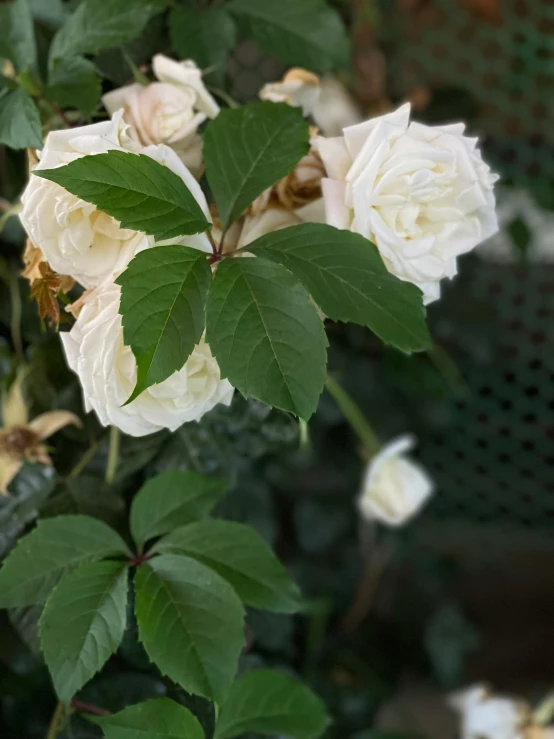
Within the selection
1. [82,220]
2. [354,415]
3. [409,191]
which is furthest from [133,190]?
[354,415]

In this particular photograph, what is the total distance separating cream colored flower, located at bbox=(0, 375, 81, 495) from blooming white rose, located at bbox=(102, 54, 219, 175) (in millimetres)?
214

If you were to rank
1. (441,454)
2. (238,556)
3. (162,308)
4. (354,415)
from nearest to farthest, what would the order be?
1. (162,308)
2. (238,556)
3. (354,415)
4. (441,454)

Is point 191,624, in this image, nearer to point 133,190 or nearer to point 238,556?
point 238,556

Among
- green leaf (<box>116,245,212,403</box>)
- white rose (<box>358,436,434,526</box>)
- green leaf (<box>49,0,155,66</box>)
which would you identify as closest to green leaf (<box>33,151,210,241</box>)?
green leaf (<box>116,245,212,403</box>)

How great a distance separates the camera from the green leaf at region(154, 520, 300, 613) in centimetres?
41

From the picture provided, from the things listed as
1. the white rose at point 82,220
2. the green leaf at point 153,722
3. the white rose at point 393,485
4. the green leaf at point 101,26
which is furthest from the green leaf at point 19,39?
the white rose at point 393,485

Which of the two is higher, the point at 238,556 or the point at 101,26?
the point at 101,26

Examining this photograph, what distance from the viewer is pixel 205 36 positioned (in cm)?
48

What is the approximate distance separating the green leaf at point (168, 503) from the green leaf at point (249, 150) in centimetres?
18

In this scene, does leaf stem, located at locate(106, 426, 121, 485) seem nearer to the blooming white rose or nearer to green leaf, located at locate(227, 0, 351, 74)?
the blooming white rose

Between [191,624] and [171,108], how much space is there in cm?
29

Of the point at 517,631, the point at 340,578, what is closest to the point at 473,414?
the point at 340,578

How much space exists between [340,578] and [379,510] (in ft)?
1.18

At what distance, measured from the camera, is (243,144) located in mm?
369
